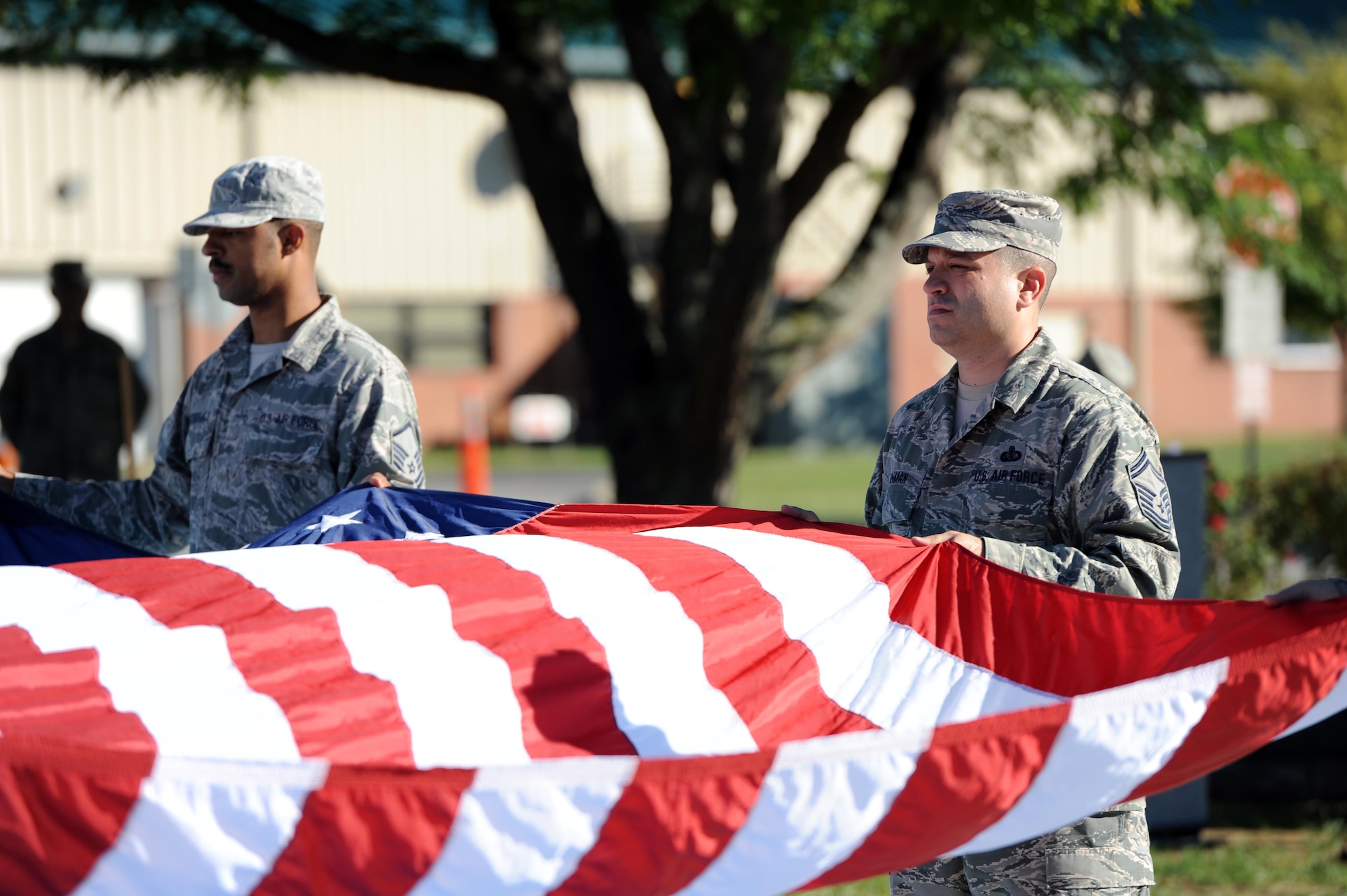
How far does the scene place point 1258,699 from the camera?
2904mm

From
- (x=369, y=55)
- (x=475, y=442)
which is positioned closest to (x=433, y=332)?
(x=475, y=442)

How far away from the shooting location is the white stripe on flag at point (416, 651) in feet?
9.10

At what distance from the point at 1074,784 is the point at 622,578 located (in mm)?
1016

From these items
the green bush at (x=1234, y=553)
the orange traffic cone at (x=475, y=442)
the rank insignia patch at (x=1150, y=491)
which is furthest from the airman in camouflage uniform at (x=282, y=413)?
the green bush at (x=1234, y=553)

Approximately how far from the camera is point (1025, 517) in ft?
10.6

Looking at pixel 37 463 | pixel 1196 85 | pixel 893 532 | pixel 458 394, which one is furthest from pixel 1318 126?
pixel 893 532

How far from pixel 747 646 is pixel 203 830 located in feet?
4.19

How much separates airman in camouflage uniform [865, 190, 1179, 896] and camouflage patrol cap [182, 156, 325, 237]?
5.67ft

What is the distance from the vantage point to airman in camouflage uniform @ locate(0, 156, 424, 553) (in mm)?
4020

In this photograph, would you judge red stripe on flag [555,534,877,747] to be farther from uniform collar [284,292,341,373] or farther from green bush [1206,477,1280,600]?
green bush [1206,477,1280,600]

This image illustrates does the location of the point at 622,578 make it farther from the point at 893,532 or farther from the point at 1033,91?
the point at 1033,91

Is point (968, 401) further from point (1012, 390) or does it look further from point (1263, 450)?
point (1263, 450)

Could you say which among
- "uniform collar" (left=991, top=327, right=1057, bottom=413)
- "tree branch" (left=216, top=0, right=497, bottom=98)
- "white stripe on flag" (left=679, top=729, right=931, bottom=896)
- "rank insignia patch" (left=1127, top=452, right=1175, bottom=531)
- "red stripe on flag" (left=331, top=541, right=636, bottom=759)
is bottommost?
"white stripe on flag" (left=679, top=729, right=931, bottom=896)

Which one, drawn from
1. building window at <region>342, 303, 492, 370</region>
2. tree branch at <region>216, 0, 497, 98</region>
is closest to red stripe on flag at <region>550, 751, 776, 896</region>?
tree branch at <region>216, 0, 497, 98</region>
